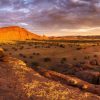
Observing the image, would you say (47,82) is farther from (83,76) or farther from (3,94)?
(83,76)

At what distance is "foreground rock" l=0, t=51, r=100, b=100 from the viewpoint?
10086 mm

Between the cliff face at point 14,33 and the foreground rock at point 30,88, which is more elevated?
the cliff face at point 14,33

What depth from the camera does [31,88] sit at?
1061 centimetres

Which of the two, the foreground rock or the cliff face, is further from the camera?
the cliff face

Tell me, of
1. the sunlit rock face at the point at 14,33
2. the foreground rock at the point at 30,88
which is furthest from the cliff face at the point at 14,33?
the foreground rock at the point at 30,88

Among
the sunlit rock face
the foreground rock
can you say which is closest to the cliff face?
the sunlit rock face

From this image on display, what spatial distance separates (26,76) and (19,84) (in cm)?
85

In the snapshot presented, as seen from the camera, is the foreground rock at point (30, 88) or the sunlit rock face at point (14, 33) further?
the sunlit rock face at point (14, 33)

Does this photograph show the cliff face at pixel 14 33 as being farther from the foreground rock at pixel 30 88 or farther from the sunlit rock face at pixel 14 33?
the foreground rock at pixel 30 88

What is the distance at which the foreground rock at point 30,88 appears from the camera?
10.1m

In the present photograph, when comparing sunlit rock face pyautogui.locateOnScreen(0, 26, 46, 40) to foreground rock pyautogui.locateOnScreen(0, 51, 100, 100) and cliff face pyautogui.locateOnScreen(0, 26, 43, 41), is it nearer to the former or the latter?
cliff face pyautogui.locateOnScreen(0, 26, 43, 41)

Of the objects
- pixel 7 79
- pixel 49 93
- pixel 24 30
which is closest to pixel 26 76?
pixel 7 79

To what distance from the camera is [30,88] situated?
10609 millimetres

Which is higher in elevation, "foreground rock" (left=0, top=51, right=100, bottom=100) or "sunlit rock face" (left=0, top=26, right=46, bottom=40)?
"sunlit rock face" (left=0, top=26, right=46, bottom=40)
